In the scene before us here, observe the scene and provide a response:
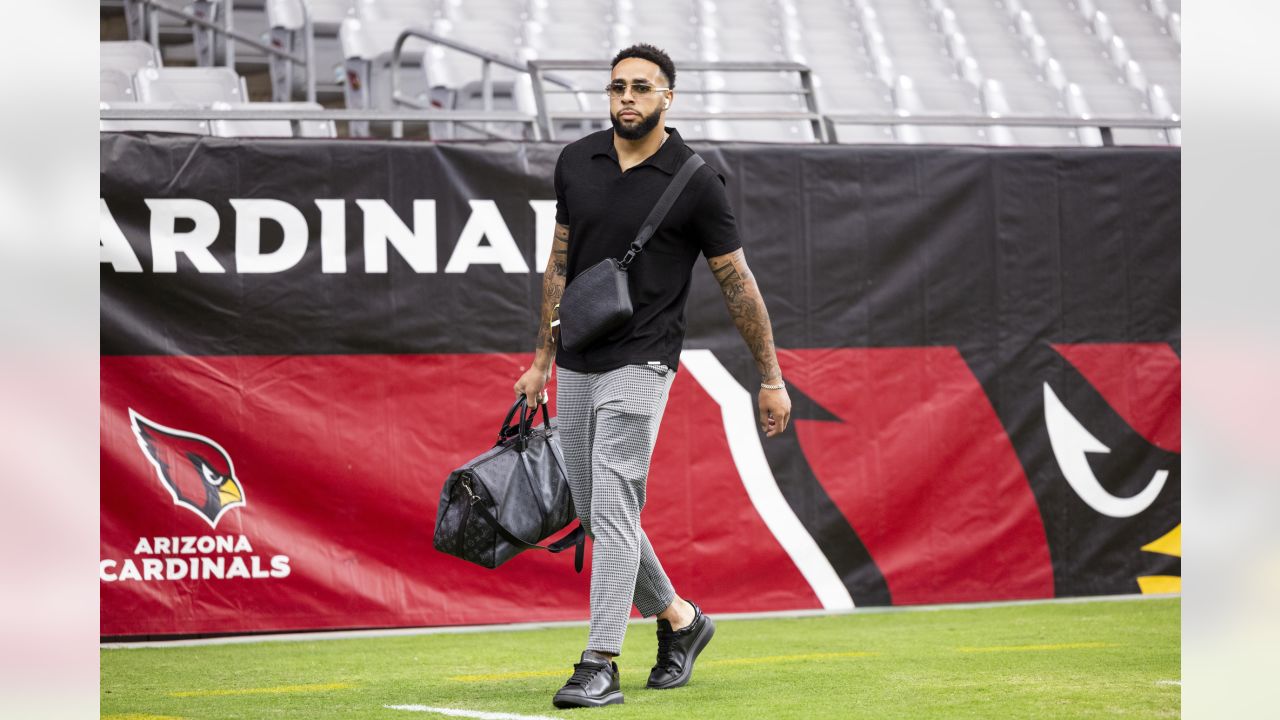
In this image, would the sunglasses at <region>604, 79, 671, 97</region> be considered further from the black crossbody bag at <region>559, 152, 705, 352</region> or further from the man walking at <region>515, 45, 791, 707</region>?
the black crossbody bag at <region>559, 152, 705, 352</region>

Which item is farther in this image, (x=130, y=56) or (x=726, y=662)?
(x=130, y=56)

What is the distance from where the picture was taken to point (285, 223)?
6.92 metres

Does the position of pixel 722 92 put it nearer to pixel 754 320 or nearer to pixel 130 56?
pixel 754 320

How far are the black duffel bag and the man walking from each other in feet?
0.30

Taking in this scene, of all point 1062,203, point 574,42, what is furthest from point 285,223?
point 574,42

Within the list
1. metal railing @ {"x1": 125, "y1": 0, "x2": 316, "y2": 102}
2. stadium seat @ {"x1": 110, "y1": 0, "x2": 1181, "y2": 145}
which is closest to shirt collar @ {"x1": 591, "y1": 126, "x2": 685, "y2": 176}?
stadium seat @ {"x1": 110, "y1": 0, "x2": 1181, "y2": 145}

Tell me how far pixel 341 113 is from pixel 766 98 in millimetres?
6021

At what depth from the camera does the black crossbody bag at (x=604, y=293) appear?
428cm

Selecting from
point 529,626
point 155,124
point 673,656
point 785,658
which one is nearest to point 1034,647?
point 785,658

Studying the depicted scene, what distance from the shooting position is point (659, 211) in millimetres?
4363

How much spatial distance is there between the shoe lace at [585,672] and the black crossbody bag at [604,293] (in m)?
0.90

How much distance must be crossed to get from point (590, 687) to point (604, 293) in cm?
110

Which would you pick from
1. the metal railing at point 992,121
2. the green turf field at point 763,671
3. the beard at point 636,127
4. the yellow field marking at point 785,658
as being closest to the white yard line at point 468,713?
the green turf field at point 763,671

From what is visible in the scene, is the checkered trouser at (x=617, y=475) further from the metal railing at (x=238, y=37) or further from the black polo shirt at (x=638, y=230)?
the metal railing at (x=238, y=37)
